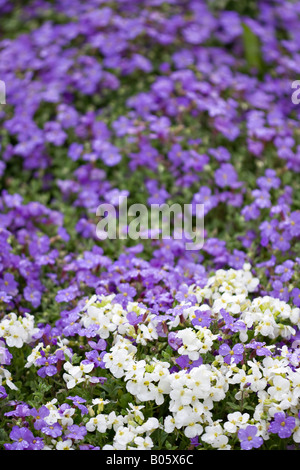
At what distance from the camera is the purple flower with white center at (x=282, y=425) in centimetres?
239

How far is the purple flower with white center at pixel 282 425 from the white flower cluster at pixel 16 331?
1.22m

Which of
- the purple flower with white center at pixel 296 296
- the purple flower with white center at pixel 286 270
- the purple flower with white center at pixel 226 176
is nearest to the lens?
the purple flower with white center at pixel 296 296

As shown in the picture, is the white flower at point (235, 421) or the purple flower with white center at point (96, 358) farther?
the purple flower with white center at point (96, 358)

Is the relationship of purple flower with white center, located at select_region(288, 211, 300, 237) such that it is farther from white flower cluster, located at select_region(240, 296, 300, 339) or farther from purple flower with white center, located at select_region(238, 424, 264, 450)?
purple flower with white center, located at select_region(238, 424, 264, 450)

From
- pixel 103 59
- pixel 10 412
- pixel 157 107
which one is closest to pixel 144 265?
pixel 10 412

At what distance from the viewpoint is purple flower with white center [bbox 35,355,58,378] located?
271 centimetres

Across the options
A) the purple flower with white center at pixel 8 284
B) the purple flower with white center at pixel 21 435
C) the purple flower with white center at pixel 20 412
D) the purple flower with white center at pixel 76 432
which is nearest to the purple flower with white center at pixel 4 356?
the purple flower with white center at pixel 20 412

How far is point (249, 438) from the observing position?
238 centimetres

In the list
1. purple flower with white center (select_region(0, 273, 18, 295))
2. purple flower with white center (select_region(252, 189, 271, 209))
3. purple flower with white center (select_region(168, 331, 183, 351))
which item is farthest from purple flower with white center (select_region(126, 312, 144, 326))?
purple flower with white center (select_region(252, 189, 271, 209))

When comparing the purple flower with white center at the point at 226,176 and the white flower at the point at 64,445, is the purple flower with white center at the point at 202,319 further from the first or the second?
the purple flower with white center at the point at 226,176

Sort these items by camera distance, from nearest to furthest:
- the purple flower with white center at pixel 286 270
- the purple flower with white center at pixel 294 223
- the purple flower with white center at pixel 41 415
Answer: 1. the purple flower with white center at pixel 41 415
2. the purple flower with white center at pixel 286 270
3. the purple flower with white center at pixel 294 223

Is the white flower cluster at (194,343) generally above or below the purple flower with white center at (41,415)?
above

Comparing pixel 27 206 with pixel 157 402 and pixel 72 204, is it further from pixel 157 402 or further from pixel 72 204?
pixel 157 402

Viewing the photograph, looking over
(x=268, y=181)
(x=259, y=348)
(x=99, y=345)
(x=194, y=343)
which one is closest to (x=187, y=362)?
(x=194, y=343)
